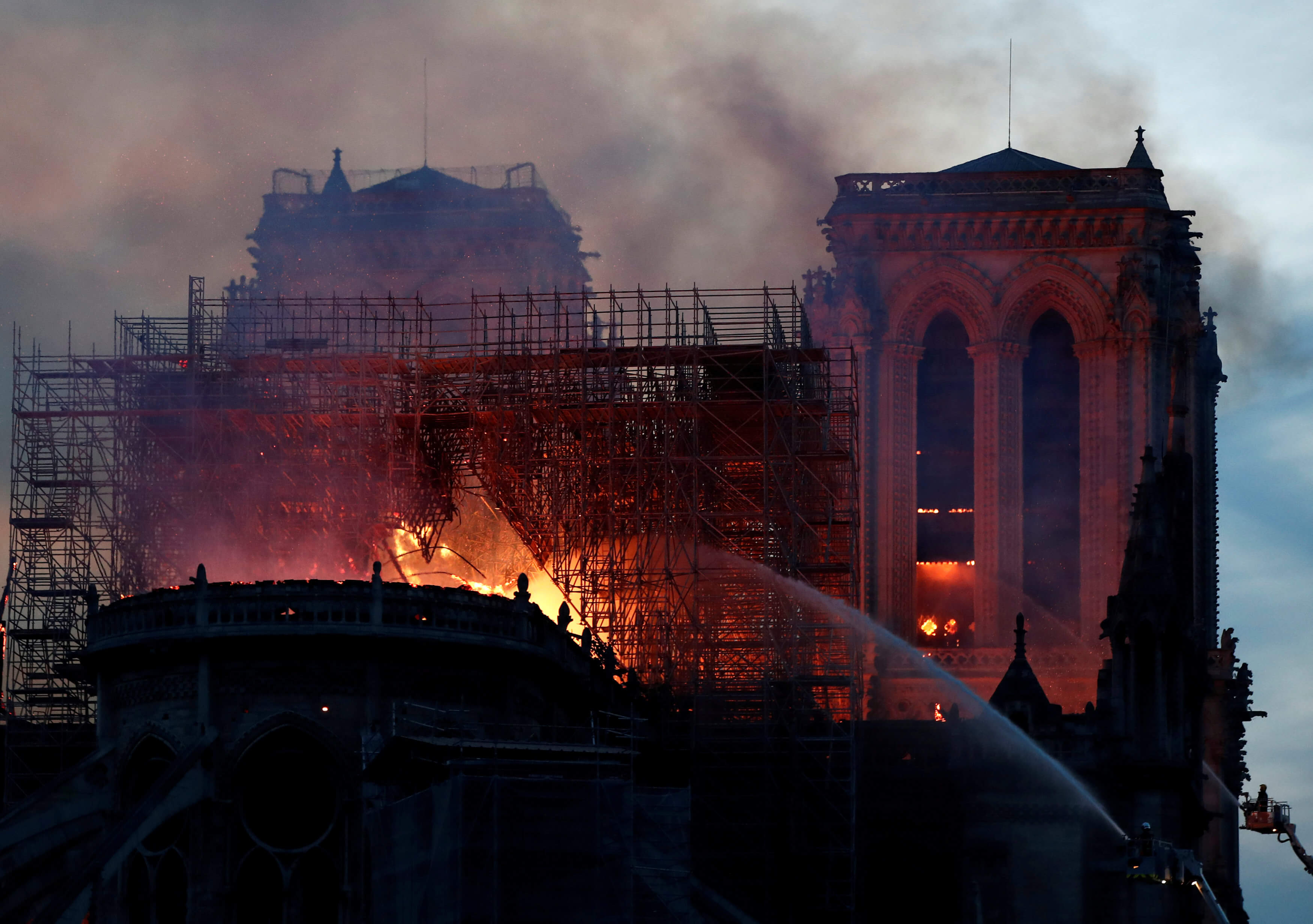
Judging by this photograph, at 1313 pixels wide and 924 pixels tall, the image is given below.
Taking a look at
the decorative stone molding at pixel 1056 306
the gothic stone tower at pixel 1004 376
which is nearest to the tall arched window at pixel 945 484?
the gothic stone tower at pixel 1004 376

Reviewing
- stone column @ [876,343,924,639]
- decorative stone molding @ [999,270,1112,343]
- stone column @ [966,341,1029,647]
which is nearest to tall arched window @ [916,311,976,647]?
stone column @ [966,341,1029,647]

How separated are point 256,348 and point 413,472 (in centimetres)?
608

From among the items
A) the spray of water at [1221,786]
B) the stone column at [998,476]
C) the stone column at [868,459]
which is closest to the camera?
the spray of water at [1221,786]

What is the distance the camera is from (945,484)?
86688mm

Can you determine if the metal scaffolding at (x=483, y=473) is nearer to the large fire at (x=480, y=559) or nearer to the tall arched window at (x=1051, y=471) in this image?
the large fire at (x=480, y=559)

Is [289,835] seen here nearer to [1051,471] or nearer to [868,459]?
[868,459]

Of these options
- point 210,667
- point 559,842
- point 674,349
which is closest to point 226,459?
point 674,349

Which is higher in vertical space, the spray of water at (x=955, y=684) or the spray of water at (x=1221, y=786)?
A: the spray of water at (x=955, y=684)

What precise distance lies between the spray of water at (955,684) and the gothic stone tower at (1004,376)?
8292mm

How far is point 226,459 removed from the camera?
67.2 m

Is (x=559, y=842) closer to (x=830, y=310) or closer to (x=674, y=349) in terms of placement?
(x=674, y=349)

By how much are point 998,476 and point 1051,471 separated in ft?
7.51

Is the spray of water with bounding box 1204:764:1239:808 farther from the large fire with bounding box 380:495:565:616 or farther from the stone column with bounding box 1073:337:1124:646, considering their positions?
the large fire with bounding box 380:495:565:616

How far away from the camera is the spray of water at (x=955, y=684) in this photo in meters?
61.7
